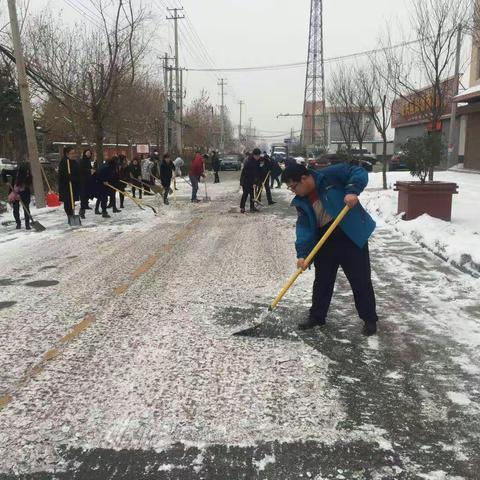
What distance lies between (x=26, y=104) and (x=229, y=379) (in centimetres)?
1292

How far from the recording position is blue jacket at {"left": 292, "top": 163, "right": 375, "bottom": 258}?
423 centimetres

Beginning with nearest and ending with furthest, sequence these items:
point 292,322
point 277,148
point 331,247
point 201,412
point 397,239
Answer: point 201,412 < point 331,247 < point 292,322 < point 397,239 < point 277,148

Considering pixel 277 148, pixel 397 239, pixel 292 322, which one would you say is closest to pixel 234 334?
pixel 292 322

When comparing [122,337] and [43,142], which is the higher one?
[43,142]

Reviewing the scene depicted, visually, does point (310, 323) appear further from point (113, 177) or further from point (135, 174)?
point (135, 174)

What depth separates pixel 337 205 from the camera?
4293mm

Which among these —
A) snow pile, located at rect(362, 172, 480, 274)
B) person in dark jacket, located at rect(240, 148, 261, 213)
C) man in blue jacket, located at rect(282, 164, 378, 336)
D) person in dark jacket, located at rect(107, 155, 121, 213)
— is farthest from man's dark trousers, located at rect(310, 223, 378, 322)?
person in dark jacket, located at rect(107, 155, 121, 213)

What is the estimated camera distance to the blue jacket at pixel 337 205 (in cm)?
423

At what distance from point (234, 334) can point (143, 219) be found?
27.8 ft

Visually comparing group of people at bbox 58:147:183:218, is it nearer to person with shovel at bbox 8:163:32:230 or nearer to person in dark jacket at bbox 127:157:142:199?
person in dark jacket at bbox 127:157:142:199

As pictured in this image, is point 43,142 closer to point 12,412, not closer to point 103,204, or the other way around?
point 103,204

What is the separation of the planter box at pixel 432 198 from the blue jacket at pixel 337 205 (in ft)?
19.4

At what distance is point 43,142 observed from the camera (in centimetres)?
3966

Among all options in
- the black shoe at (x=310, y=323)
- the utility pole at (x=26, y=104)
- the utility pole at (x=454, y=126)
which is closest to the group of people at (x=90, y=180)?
the utility pole at (x=26, y=104)
